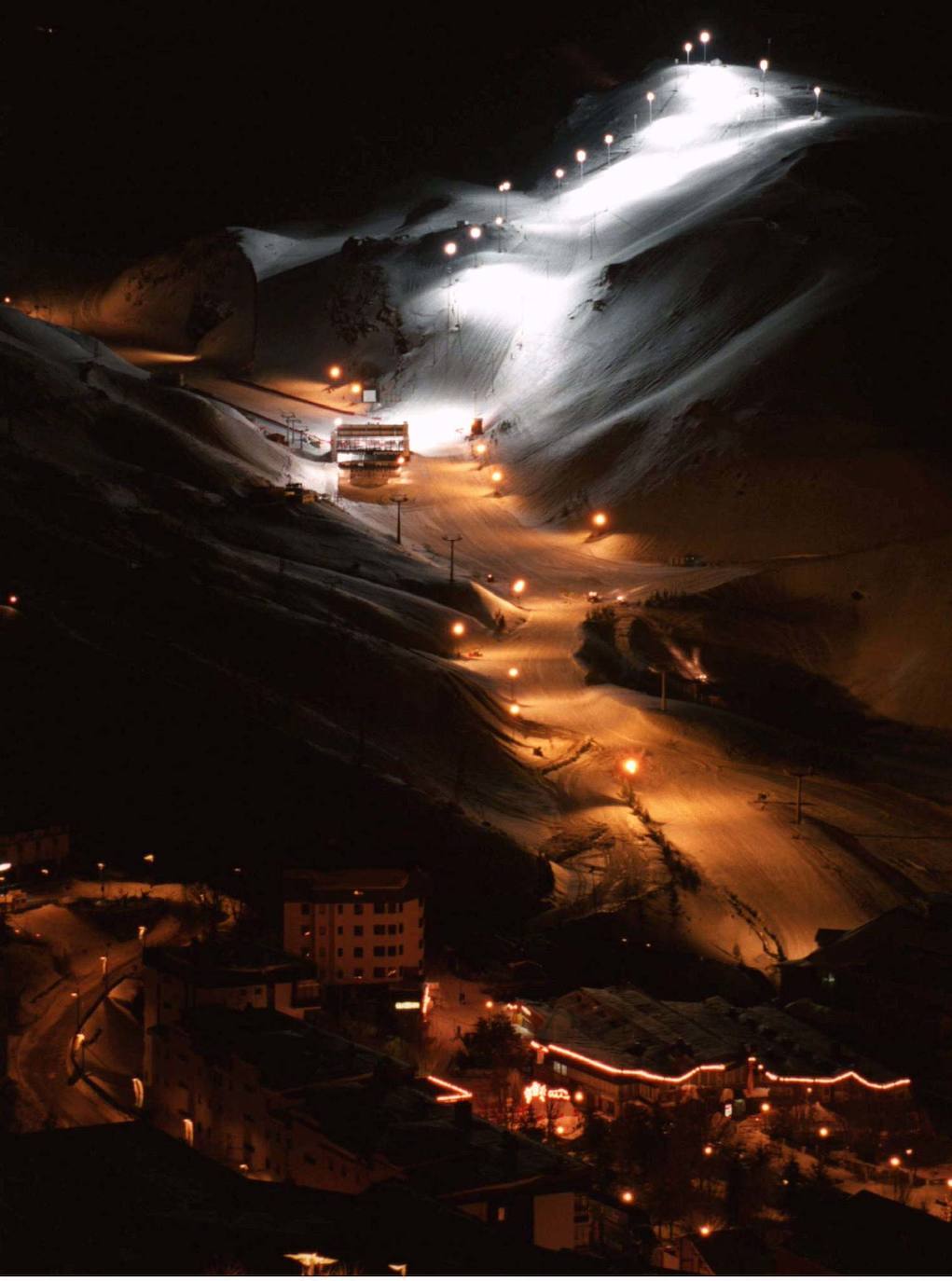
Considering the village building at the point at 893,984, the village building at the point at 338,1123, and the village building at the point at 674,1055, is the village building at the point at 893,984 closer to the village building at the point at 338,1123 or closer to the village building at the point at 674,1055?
the village building at the point at 674,1055

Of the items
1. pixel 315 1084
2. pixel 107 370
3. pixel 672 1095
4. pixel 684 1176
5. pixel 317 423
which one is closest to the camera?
pixel 315 1084

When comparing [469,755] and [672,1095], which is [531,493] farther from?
[672,1095]

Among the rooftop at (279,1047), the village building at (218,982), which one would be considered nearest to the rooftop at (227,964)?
the village building at (218,982)

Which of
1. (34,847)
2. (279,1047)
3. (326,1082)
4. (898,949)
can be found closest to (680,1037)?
(898,949)

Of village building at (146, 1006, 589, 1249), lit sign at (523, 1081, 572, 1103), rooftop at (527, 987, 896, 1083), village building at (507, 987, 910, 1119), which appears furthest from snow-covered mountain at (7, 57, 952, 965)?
village building at (146, 1006, 589, 1249)

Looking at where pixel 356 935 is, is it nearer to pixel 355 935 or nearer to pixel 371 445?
pixel 355 935

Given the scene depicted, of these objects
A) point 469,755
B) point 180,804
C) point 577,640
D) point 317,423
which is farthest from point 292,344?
point 180,804
